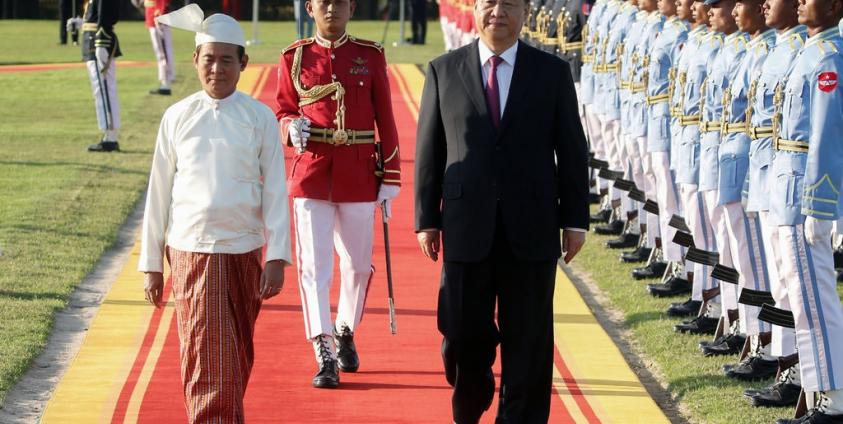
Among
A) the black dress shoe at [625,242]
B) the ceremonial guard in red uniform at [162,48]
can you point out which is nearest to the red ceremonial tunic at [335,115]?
the black dress shoe at [625,242]

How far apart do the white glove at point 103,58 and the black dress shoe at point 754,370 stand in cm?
1026

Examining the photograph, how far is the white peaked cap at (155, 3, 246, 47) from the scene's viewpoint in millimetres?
6215

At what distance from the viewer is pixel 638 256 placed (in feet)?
38.4

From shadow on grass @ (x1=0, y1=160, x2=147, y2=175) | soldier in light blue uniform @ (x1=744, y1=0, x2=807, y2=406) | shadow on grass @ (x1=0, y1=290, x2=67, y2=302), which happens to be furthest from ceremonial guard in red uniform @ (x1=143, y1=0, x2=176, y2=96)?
soldier in light blue uniform @ (x1=744, y1=0, x2=807, y2=406)

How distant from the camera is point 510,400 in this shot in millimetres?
6539

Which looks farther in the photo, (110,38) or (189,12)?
(110,38)

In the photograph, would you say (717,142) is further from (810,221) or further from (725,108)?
(810,221)

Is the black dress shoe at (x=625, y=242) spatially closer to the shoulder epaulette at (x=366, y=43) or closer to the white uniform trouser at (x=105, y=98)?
the shoulder epaulette at (x=366, y=43)

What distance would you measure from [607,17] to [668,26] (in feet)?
7.44

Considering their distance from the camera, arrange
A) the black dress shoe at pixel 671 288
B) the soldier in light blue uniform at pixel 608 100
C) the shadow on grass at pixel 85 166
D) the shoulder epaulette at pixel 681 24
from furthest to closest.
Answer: the shadow on grass at pixel 85 166
the soldier in light blue uniform at pixel 608 100
the shoulder epaulette at pixel 681 24
the black dress shoe at pixel 671 288

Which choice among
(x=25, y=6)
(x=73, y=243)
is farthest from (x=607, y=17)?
(x=25, y=6)

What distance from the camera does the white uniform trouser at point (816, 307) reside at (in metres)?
7.16

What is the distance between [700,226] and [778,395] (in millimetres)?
2010

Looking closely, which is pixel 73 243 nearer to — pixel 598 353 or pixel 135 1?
pixel 598 353
